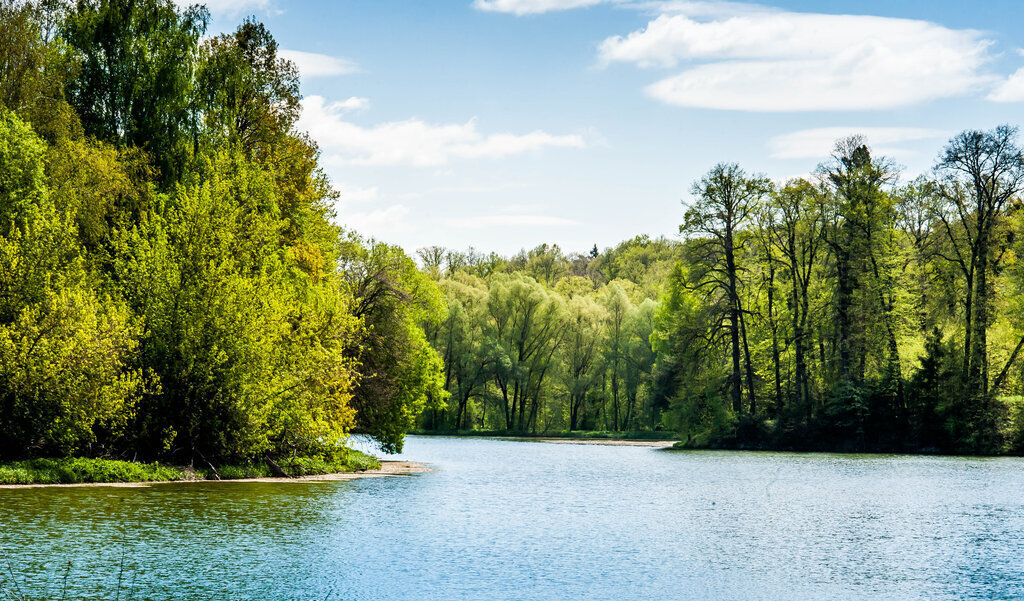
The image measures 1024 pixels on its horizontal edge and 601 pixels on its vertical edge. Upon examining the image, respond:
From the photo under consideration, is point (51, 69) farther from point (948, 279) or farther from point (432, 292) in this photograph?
point (948, 279)

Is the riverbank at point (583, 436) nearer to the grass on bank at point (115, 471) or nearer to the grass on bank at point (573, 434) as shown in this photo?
the grass on bank at point (573, 434)

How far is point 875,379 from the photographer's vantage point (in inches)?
2281

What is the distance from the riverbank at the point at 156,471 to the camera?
29000 millimetres

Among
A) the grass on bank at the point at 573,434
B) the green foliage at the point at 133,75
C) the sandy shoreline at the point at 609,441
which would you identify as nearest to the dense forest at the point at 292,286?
the green foliage at the point at 133,75

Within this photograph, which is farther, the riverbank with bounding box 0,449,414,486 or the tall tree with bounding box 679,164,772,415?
the tall tree with bounding box 679,164,772,415

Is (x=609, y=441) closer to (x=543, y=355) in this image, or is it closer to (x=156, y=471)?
(x=543, y=355)

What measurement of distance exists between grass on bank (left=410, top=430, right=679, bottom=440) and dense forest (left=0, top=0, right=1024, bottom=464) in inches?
421

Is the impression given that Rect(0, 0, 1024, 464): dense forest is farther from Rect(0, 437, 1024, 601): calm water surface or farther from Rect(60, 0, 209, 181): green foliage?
Rect(0, 437, 1024, 601): calm water surface

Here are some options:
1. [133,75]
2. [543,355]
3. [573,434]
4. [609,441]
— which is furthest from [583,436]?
[133,75]

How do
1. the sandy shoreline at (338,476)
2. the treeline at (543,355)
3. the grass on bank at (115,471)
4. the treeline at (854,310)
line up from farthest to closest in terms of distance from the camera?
1. the treeline at (543,355)
2. the treeline at (854,310)
3. the sandy shoreline at (338,476)
4. the grass on bank at (115,471)

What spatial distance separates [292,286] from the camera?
Result: 3934cm

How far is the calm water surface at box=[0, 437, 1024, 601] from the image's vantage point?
16.6 metres

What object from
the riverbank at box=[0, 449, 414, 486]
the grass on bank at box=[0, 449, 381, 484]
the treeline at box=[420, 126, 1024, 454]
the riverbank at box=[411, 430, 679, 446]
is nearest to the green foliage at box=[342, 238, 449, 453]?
the riverbank at box=[0, 449, 414, 486]

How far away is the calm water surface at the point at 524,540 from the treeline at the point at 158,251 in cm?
366
